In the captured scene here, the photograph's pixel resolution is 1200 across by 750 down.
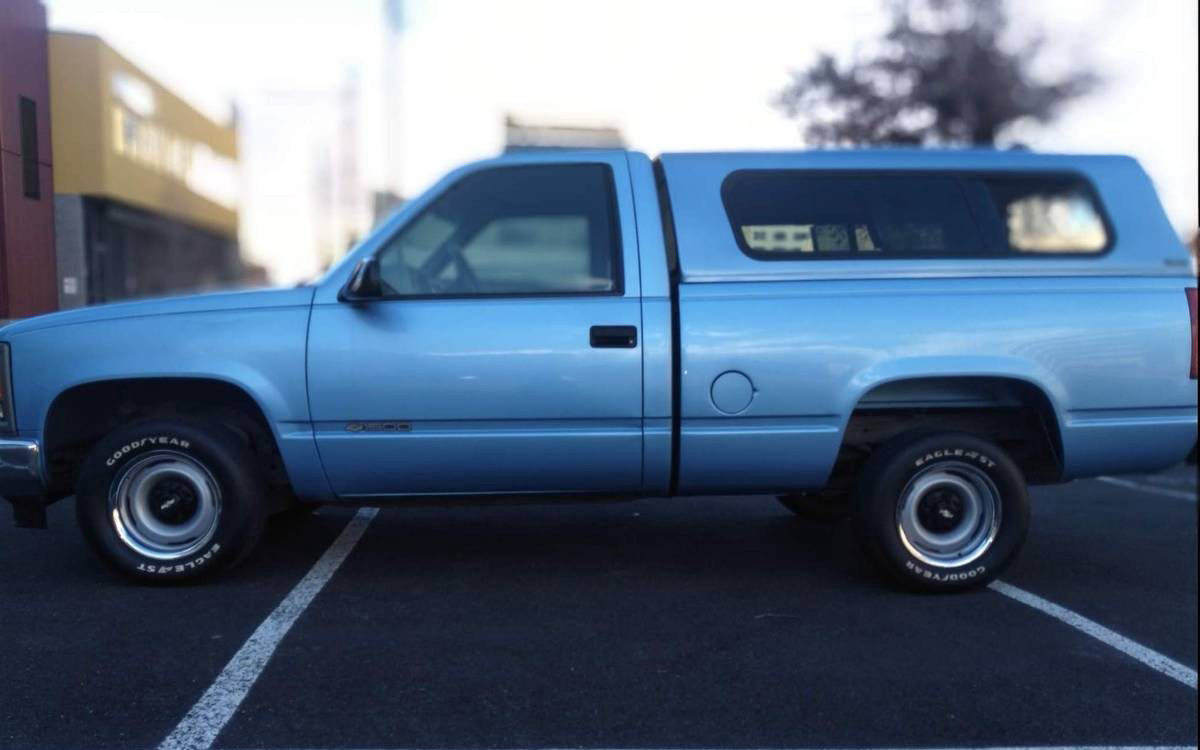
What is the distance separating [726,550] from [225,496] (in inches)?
96.8

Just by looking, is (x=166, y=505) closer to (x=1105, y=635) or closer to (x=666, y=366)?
(x=666, y=366)

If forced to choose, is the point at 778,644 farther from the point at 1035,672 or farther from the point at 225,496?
the point at 225,496

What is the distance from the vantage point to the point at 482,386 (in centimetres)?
452

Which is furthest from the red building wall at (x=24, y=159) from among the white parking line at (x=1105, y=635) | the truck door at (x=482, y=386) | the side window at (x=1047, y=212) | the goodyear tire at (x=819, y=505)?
the white parking line at (x=1105, y=635)

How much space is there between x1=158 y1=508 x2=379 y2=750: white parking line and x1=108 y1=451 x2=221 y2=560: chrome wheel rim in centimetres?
51

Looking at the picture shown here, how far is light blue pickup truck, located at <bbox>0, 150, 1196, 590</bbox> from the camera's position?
4.53 meters

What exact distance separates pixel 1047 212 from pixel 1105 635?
78.3 inches

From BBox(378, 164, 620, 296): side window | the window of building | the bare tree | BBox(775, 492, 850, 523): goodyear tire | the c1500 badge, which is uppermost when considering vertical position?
the bare tree

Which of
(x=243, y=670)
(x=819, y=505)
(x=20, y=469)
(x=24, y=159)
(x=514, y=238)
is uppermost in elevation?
(x=24, y=159)

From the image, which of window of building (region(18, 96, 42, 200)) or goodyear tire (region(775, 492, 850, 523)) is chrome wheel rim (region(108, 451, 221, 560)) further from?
goodyear tire (region(775, 492, 850, 523))

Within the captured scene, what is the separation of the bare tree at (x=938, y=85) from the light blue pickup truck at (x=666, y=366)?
17215 millimetres

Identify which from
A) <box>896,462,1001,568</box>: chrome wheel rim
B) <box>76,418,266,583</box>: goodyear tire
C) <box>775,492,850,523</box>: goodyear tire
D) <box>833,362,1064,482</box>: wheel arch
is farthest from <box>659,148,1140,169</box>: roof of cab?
<box>76,418,266,583</box>: goodyear tire

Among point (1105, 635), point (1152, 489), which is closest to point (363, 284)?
point (1105, 635)

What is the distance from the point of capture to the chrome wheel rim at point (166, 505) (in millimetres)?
4652
